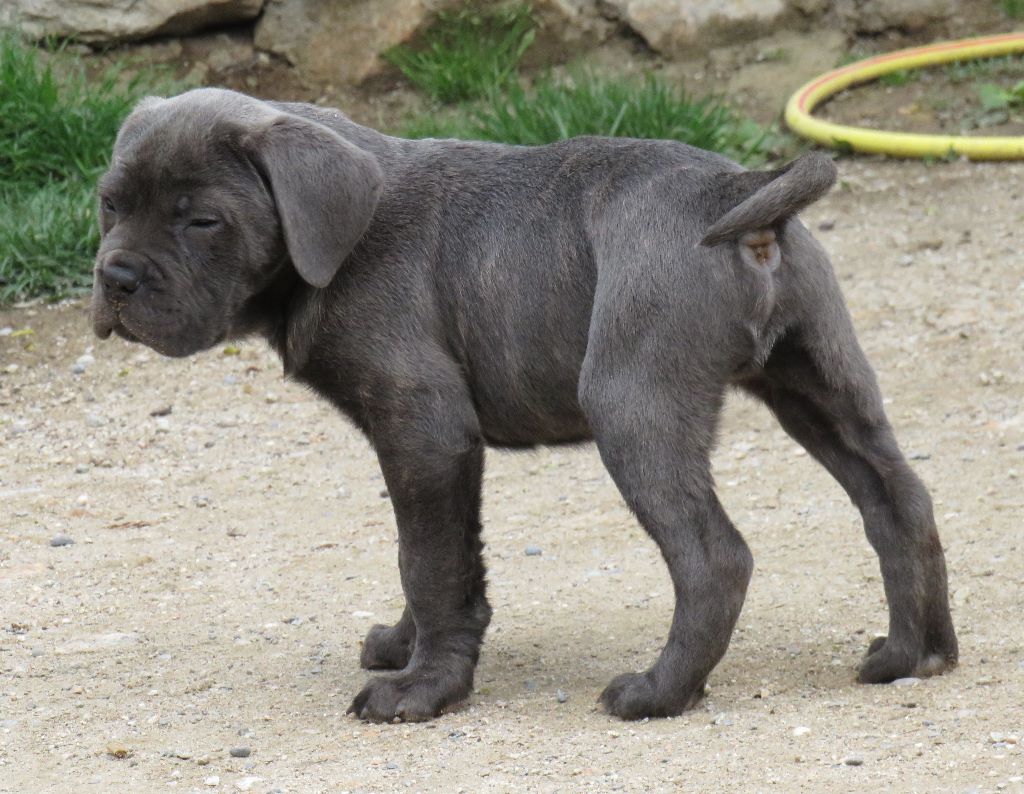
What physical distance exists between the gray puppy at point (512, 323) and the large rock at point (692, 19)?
21.0ft

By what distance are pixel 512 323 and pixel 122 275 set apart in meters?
1.09

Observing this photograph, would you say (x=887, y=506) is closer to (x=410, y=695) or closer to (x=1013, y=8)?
(x=410, y=695)

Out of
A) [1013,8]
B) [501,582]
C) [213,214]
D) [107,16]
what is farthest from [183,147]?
[1013,8]

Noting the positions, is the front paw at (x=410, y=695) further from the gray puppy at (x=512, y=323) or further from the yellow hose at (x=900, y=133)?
the yellow hose at (x=900, y=133)

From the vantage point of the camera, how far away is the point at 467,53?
1060 cm

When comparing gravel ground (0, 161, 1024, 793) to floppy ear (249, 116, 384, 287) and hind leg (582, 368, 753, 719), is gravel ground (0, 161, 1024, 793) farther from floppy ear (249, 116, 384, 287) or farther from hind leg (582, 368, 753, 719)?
floppy ear (249, 116, 384, 287)

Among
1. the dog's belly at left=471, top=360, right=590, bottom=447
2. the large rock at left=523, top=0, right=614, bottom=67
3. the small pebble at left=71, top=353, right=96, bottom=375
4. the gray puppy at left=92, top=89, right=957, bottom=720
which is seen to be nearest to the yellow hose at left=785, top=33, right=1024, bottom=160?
the large rock at left=523, top=0, right=614, bottom=67

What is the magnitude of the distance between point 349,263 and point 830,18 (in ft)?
24.2

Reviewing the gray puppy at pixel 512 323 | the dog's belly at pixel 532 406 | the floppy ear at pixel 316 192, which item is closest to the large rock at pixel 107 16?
the gray puppy at pixel 512 323

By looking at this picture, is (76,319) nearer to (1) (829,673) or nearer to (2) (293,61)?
(2) (293,61)

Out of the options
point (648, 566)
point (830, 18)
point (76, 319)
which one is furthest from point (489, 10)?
point (648, 566)

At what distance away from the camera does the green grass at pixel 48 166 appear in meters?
8.90

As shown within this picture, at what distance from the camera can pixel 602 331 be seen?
4273 mm

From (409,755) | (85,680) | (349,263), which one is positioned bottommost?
(85,680)
